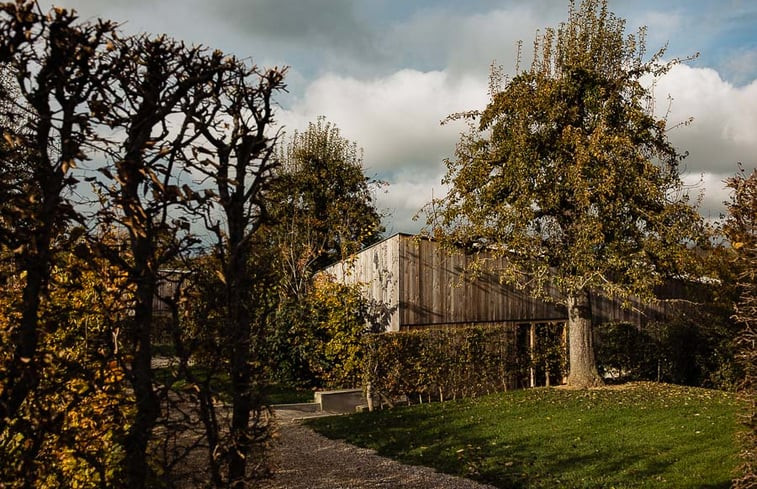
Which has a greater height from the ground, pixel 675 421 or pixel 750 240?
pixel 750 240

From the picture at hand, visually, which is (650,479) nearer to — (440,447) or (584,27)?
(440,447)

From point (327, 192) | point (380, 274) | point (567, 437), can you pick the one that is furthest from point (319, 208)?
point (567, 437)

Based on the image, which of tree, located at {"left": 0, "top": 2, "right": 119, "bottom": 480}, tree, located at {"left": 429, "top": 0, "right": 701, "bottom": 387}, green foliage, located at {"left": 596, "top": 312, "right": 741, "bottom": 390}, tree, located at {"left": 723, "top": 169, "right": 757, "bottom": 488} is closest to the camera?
tree, located at {"left": 0, "top": 2, "right": 119, "bottom": 480}

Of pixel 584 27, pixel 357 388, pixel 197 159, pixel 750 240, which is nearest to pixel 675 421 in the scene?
pixel 750 240

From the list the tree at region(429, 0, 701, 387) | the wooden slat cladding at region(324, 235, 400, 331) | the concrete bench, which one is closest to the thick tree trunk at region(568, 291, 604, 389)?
the tree at region(429, 0, 701, 387)

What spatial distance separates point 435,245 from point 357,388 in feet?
13.5

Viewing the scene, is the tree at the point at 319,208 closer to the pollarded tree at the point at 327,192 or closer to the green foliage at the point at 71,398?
the pollarded tree at the point at 327,192

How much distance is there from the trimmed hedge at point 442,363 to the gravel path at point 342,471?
Answer: 4003mm

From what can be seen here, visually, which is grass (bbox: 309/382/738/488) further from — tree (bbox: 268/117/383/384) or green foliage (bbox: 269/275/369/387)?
tree (bbox: 268/117/383/384)

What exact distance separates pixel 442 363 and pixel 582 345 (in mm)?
3656

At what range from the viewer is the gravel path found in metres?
8.16

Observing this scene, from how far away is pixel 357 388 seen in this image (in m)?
15.5

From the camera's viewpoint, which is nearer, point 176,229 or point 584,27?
point 176,229

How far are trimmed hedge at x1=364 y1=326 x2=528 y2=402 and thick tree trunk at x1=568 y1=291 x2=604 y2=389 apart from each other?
5.08 feet
